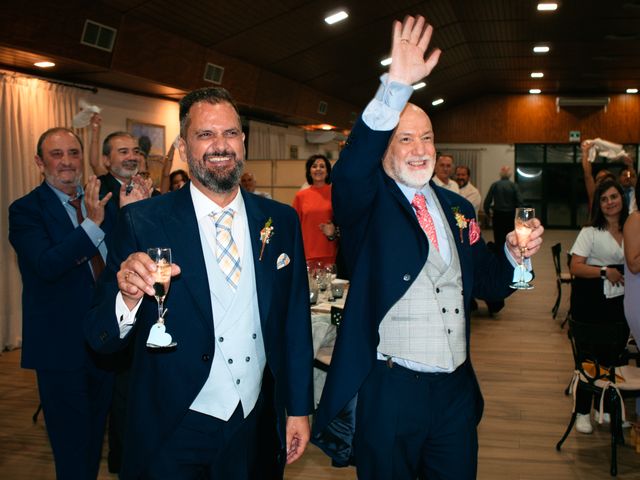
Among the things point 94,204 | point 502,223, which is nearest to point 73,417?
point 94,204

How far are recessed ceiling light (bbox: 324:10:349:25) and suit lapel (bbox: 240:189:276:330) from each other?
8.83 m

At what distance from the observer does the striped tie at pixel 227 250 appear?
7.17 feet

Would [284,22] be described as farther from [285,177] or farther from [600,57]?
[600,57]

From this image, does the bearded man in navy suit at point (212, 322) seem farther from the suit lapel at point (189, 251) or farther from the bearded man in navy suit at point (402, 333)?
the bearded man in navy suit at point (402, 333)

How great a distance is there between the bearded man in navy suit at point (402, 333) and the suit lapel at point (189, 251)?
1.64ft

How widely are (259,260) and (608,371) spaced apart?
3326mm

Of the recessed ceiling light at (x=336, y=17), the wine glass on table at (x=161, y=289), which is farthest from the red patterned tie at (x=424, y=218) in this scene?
the recessed ceiling light at (x=336, y=17)

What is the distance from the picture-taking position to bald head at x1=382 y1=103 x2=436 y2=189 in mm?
2473

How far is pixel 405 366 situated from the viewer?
2426 millimetres

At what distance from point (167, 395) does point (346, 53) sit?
1194 cm

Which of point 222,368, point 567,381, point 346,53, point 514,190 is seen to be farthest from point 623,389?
point 346,53

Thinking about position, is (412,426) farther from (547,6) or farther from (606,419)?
(547,6)

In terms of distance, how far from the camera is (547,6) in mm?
12102

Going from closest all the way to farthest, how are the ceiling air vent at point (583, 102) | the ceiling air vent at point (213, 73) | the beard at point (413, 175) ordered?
the beard at point (413, 175), the ceiling air vent at point (213, 73), the ceiling air vent at point (583, 102)
